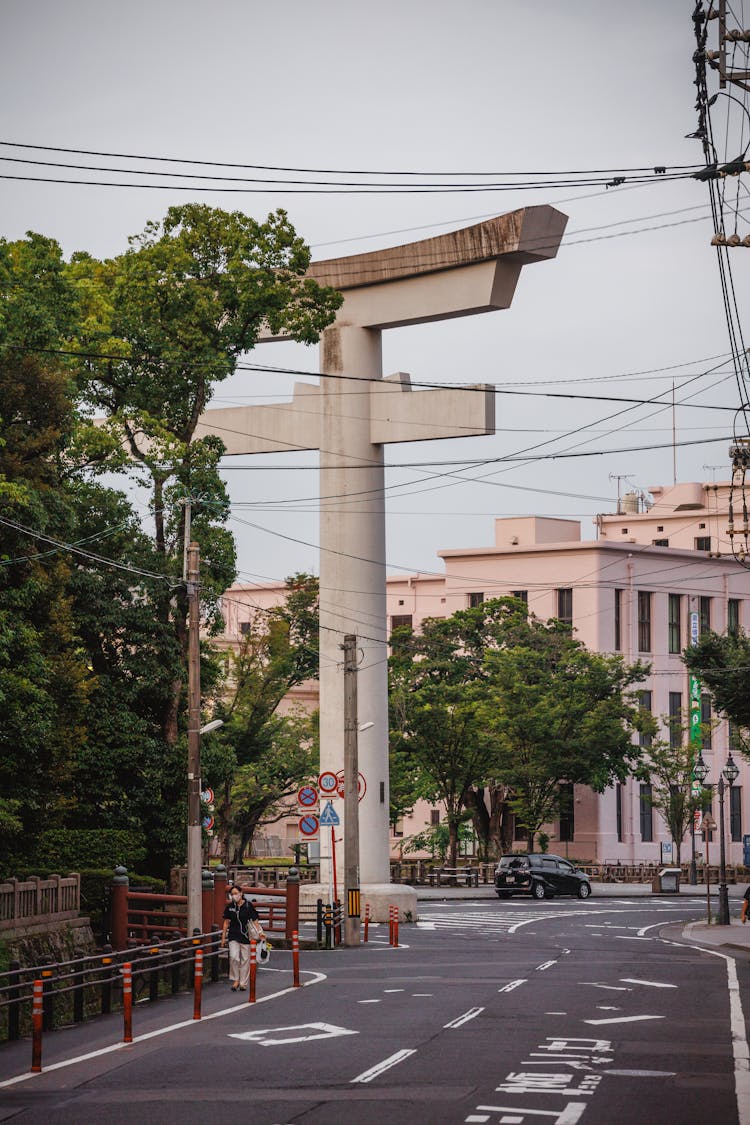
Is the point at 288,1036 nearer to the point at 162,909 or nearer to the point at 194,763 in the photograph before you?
the point at 194,763

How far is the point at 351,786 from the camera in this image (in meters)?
38.8

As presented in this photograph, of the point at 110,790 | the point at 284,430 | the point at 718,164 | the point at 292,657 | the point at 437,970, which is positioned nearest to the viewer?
the point at 718,164

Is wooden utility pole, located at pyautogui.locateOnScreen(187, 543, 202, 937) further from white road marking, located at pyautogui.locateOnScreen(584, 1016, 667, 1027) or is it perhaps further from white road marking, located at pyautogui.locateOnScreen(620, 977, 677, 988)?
white road marking, located at pyautogui.locateOnScreen(584, 1016, 667, 1027)

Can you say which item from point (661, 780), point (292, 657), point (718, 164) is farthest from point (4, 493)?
point (661, 780)

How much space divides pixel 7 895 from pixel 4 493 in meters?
8.20

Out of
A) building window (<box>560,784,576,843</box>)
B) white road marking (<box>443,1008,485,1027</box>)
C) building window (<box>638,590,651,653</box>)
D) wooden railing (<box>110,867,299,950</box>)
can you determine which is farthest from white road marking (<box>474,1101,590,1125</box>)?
building window (<box>638,590,651,653</box>)

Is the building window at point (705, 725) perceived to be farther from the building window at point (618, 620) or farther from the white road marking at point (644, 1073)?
the white road marking at point (644, 1073)

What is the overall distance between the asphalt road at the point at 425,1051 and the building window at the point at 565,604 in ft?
190

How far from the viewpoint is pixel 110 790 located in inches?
1613

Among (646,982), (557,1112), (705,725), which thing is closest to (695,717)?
(705,725)

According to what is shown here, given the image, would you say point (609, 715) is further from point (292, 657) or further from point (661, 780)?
point (292, 657)

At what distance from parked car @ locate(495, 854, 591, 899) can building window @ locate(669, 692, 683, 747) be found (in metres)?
21.4

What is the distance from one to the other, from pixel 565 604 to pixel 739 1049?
72266mm

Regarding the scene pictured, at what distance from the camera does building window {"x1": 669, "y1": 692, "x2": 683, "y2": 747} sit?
8525 cm
